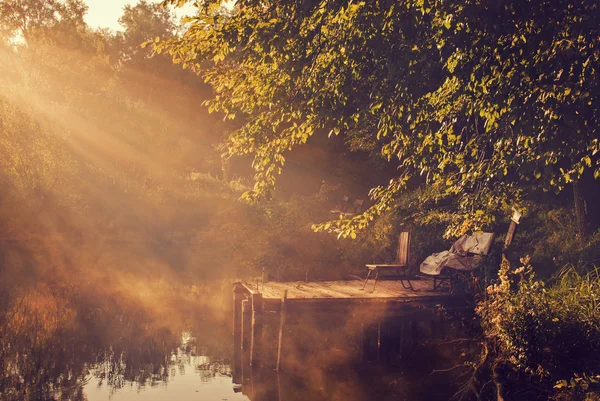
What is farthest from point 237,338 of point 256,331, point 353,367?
point 353,367

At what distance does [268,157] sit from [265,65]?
1611 millimetres

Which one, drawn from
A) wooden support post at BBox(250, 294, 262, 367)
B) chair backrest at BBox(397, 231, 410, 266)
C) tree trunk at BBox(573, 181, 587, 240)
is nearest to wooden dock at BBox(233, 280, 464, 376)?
wooden support post at BBox(250, 294, 262, 367)

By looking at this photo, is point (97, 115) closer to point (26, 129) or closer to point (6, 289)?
point (26, 129)

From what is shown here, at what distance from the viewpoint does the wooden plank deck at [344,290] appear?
15680 mm

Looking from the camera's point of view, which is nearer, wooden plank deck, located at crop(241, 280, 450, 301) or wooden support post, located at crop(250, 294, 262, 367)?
wooden support post, located at crop(250, 294, 262, 367)

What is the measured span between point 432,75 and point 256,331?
668 cm

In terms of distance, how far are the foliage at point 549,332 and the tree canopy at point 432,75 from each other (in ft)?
5.57

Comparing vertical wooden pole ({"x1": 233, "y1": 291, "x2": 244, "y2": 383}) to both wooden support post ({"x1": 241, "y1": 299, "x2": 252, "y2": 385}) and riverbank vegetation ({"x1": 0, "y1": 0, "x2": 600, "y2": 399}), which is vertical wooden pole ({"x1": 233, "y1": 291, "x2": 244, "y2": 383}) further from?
riverbank vegetation ({"x1": 0, "y1": 0, "x2": 600, "y2": 399})

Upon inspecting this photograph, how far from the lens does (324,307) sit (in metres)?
15.3

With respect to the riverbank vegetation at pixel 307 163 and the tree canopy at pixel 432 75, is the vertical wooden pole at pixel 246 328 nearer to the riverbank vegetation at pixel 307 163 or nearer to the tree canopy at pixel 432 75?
the riverbank vegetation at pixel 307 163

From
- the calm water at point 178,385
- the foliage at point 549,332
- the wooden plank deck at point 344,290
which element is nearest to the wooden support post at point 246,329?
the wooden plank deck at point 344,290

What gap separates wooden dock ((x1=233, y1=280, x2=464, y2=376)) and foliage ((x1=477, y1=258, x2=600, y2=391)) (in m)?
3.15

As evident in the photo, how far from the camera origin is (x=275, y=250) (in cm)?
2864

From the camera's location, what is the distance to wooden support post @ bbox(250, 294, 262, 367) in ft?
48.5
